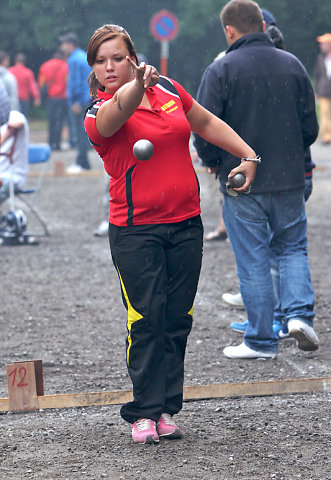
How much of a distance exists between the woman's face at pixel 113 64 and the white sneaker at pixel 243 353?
86.5 inches

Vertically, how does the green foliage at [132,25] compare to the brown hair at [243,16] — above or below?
above

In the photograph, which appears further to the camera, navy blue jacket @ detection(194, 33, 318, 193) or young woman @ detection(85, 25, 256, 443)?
navy blue jacket @ detection(194, 33, 318, 193)

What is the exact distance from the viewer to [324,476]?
3646mm

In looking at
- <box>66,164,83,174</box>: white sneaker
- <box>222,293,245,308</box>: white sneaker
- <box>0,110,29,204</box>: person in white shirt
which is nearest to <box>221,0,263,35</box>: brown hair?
<box>222,293,245,308</box>: white sneaker

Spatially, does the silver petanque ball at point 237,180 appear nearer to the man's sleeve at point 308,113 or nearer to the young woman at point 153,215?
the young woman at point 153,215

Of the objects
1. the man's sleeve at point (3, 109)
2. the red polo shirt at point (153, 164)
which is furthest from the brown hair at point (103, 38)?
the man's sleeve at point (3, 109)

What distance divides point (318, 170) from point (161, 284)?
11.9 m

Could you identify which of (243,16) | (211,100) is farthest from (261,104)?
(243,16)

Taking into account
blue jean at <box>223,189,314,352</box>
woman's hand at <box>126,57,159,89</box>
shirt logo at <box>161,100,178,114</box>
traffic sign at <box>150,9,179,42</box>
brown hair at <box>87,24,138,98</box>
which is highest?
traffic sign at <box>150,9,179,42</box>

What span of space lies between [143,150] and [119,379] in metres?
1.89

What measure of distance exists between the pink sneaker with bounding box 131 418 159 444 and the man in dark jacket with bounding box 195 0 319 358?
140 cm

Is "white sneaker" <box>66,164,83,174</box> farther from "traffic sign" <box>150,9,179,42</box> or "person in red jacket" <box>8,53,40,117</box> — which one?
"traffic sign" <box>150,9,179,42</box>

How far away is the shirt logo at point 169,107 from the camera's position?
3873 millimetres

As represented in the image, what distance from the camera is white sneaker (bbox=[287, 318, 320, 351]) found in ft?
16.9
